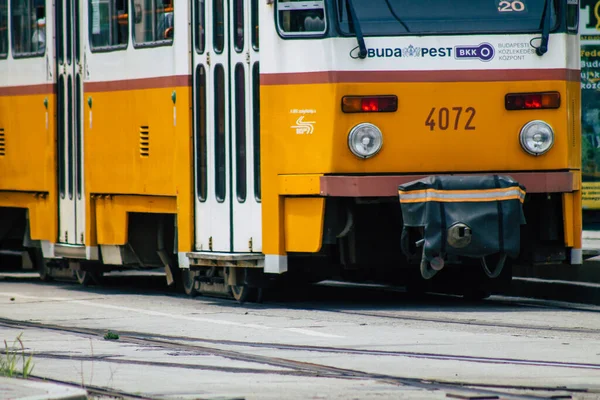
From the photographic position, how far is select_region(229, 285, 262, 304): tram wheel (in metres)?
13.9

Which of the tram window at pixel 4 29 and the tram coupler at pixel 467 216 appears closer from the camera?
the tram coupler at pixel 467 216

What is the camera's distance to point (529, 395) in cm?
808

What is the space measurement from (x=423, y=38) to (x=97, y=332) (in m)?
3.67

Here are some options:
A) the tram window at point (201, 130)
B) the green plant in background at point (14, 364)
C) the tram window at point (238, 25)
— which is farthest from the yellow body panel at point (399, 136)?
the green plant in background at point (14, 364)

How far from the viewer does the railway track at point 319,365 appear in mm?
8219

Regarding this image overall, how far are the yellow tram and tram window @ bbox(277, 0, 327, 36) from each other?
0.06 ft

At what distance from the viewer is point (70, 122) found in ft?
52.4

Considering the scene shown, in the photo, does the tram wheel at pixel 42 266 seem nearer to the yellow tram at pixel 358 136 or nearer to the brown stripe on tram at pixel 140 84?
the brown stripe on tram at pixel 140 84

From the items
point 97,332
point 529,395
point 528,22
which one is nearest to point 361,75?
point 528,22

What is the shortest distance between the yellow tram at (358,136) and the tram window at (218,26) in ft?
0.05

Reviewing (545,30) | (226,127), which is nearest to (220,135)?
(226,127)

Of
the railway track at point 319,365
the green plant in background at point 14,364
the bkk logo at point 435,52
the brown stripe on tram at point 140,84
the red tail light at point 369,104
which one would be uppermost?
the bkk logo at point 435,52

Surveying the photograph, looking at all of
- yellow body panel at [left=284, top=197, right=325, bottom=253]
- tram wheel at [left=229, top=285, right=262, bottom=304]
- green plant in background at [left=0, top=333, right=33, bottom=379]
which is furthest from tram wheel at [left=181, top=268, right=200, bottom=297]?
green plant in background at [left=0, top=333, right=33, bottom=379]

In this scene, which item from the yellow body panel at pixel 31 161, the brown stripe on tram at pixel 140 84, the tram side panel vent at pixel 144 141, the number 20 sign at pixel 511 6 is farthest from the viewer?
the yellow body panel at pixel 31 161
